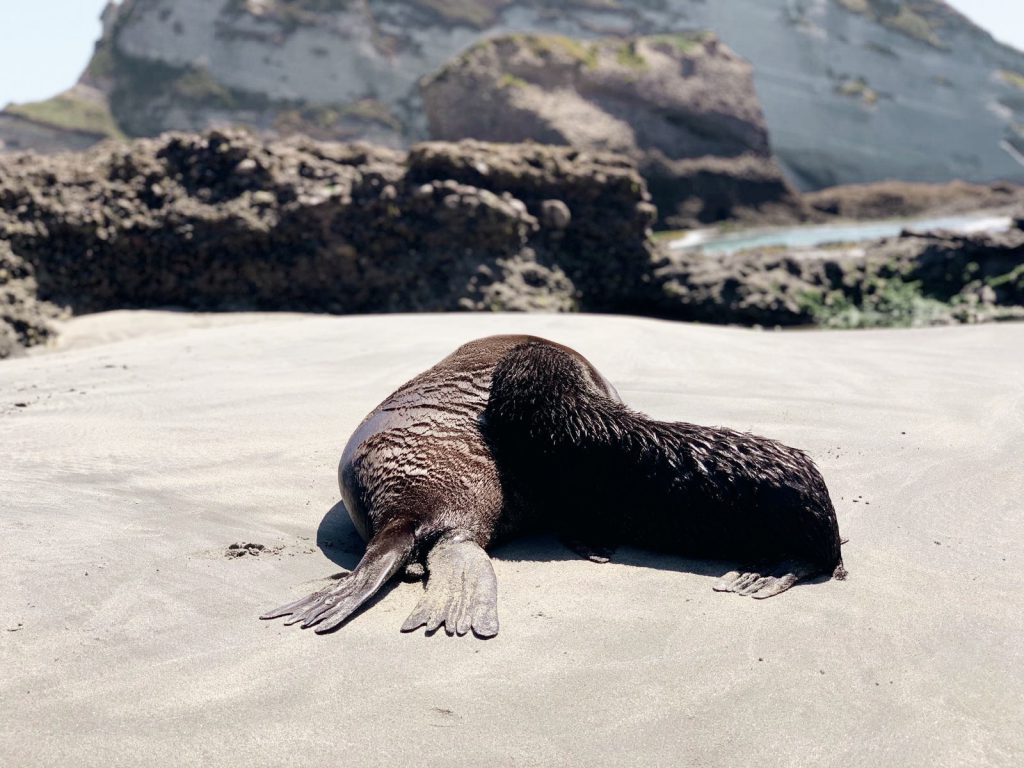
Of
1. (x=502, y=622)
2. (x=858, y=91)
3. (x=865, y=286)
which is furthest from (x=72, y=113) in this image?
(x=502, y=622)

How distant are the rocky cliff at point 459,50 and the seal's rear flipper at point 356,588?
89.1 metres

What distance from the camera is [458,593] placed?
139 inches

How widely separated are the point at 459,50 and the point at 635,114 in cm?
→ 4734

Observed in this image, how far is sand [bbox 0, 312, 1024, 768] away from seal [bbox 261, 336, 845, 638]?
0.43 ft

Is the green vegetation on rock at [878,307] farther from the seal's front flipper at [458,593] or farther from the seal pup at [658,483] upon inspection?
the seal's front flipper at [458,593]

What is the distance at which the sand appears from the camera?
259 cm

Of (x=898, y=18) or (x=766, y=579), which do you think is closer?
(x=766, y=579)

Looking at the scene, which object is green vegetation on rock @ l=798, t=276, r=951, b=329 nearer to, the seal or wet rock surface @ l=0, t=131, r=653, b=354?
wet rock surface @ l=0, t=131, r=653, b=354

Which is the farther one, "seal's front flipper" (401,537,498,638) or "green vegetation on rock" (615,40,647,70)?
"green vegetation on rock" (615,40,647,70)

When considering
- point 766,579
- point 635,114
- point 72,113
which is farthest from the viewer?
point 72,113

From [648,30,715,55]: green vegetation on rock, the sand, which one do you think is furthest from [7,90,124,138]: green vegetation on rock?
the sand

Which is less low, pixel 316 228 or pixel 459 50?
pixel 459 50

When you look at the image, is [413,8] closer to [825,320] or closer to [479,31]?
[479,31]

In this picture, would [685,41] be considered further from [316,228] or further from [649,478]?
[649,478]
